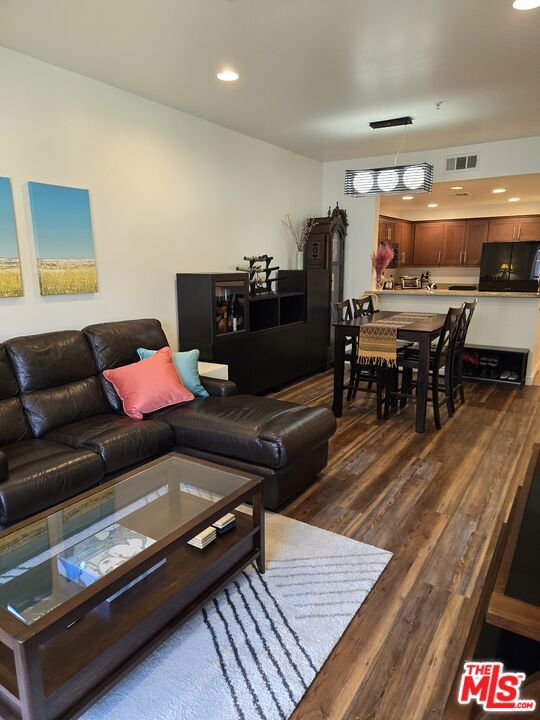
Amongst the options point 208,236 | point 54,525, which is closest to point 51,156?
point 208,236

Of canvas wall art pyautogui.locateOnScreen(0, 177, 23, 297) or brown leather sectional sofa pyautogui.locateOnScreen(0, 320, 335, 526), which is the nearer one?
brown leather sectional sofa pyautogui.locateOnScreen(0, 320, 335, 526)

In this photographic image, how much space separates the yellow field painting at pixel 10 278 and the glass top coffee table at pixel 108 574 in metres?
1.63

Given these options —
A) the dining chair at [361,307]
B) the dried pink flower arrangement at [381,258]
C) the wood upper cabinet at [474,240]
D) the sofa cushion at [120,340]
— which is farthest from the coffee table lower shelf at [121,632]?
the wood upper cabinet at [474,240]

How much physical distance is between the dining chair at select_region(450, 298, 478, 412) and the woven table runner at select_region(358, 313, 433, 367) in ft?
2.09

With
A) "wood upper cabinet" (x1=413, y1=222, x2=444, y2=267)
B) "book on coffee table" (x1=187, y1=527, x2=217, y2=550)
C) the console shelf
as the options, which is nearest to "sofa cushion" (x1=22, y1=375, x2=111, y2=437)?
"book on coffee table" (x1=187, y1=527, x2=217, y2=550)

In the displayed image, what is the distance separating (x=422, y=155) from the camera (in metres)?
5.69

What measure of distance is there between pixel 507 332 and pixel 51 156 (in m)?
5.06

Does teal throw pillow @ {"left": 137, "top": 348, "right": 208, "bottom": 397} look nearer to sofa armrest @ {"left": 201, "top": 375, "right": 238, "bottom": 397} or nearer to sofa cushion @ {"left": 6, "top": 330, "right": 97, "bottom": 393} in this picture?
sofa armrest @ {"left": 201, "top": 375, "right": 238, "bottom": 397}

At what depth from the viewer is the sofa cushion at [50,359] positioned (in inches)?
114

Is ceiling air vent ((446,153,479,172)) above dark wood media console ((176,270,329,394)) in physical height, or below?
above

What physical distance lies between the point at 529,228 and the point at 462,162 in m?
3.49

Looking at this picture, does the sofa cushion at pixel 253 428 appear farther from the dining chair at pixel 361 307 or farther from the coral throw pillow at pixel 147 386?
the dining chair at pixel 361 307

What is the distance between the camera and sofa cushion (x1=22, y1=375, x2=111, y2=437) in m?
2.86

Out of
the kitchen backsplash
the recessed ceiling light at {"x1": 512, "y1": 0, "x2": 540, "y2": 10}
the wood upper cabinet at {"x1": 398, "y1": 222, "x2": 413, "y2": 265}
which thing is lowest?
the kitchen backsplash
